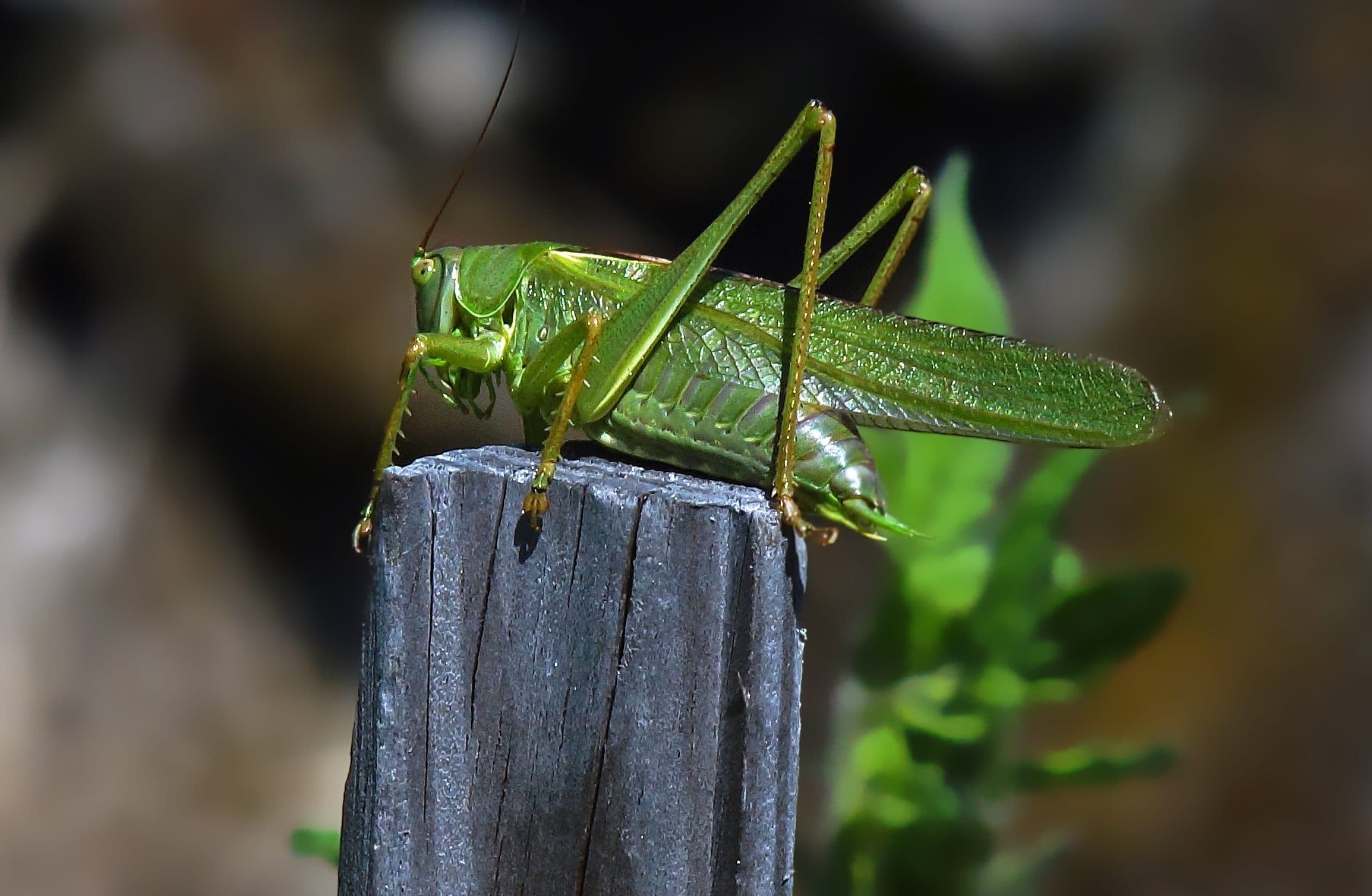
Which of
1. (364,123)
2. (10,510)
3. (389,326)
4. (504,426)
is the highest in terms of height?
(364,123)

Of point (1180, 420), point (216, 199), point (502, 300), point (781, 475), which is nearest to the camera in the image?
point (781, 475)

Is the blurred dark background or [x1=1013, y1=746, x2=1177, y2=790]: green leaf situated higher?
the blurred dark background

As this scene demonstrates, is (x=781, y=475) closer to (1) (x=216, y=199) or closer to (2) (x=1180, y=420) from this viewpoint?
(2) (x=1180, y=420)

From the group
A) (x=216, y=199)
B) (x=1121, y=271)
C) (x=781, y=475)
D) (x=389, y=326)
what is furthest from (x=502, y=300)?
(x=1121, y=271)

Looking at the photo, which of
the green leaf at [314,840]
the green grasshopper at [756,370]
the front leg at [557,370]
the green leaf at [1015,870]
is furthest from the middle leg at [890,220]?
the green leaf at [314,840]

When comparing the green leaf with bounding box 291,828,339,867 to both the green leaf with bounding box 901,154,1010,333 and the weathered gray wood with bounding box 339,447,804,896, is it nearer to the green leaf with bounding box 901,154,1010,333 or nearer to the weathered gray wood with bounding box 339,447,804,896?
the weathered gray wood with bounding box 339,447,804,896

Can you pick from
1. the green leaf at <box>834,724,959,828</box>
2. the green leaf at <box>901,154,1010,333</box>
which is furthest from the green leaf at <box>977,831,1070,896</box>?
the green leaf at <box>901,154,1010,333</box>
